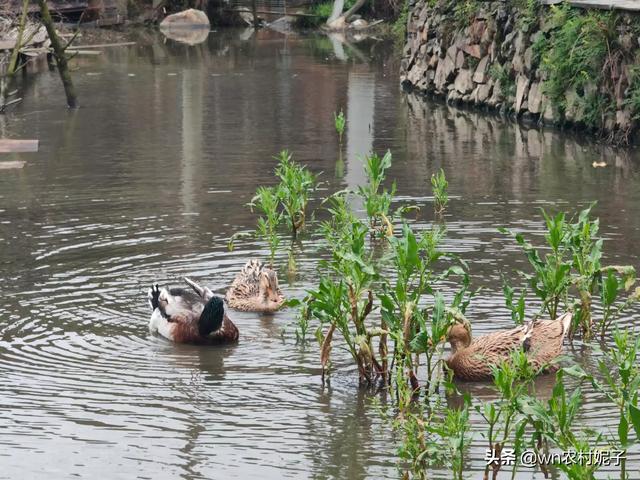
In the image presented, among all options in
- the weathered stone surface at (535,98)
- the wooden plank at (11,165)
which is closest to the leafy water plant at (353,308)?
the wooden plank at (11,165)

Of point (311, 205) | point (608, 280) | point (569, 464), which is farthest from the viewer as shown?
point (311, 205)

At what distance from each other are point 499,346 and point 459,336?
272 millimetres

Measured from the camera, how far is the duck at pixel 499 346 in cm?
870

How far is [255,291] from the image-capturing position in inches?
426

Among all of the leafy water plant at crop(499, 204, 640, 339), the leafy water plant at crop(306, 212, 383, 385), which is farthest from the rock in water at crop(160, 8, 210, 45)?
the leafy water plant at crop(306, 212, 383, 385)

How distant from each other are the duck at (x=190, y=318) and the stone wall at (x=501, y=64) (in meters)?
10.8

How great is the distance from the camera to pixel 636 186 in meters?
16.2

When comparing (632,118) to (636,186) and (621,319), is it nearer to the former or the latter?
(636,186)

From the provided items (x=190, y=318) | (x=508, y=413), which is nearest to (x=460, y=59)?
(x=190, y=318)

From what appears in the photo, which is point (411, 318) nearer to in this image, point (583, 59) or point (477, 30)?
point (583, 59)

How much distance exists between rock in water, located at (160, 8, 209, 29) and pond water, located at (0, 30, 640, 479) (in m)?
24.9

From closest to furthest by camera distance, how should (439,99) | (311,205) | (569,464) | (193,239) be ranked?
(569,464), (193,239), (311,205), (439,99)

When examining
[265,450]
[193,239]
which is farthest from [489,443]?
[193,239]

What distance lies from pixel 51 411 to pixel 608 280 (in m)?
3.78
